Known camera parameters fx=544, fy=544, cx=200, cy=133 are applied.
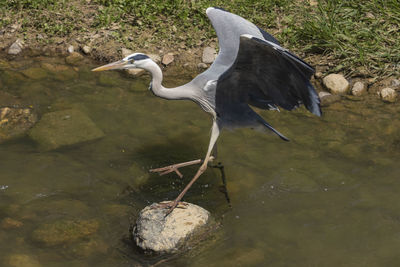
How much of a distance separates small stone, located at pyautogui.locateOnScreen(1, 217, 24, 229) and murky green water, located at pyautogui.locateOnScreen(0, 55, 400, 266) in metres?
0.01

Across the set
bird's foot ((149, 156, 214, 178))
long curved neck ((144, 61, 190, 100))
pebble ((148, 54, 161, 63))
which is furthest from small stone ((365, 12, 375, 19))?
long curved neck ((144, 61, 190, 100))

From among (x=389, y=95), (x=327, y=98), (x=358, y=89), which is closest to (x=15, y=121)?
(x=327, y=98)

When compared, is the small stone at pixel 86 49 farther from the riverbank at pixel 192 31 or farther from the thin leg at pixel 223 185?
the thin leg at pixel 223 185

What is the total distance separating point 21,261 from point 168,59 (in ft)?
11.2

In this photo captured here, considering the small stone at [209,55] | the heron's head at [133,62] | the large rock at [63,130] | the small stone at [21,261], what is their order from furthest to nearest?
the small stone at [209,55] → the large rock at [63,130] → the heron's head at [133,62] → the small stone at [21,261]

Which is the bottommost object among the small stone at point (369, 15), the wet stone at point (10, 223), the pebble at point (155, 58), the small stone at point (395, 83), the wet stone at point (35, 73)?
the wet stone at point (10, 223)

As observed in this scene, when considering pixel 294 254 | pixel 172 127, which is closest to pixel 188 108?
pixel 172 127

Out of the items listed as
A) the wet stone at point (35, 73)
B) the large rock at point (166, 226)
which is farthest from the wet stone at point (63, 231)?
the wet stone at point (35, 73)

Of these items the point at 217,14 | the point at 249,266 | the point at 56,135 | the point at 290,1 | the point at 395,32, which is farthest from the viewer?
the point at 290,1

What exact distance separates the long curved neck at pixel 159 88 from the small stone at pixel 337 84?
220 centimetres

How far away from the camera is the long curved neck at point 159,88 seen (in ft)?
14.5

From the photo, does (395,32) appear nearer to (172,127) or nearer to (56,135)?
(172,127)

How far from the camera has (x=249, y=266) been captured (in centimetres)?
390

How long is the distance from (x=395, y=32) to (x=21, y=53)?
4589 mm
